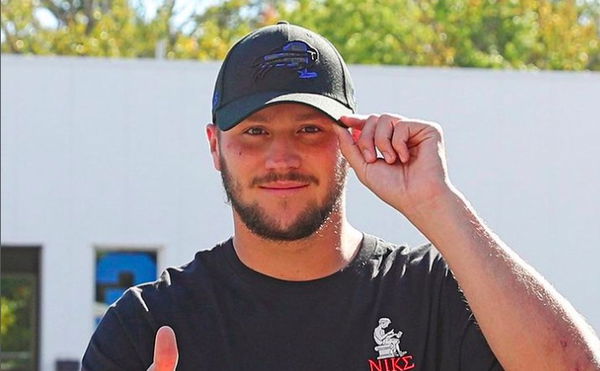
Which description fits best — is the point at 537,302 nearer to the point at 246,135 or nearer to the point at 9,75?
the point at 246,135

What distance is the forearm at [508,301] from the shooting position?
2604 millimetres

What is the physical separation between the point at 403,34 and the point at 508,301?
76.9 feet

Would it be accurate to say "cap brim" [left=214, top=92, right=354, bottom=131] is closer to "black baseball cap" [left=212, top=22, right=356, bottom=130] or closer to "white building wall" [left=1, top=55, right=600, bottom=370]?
"black baseball cap" [left=212, top=22, right=356, bottom=130]

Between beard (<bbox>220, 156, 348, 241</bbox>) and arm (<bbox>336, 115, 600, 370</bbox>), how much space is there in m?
0.07

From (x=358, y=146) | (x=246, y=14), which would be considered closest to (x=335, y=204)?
(x=358, y=146)

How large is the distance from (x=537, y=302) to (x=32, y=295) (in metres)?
13.5

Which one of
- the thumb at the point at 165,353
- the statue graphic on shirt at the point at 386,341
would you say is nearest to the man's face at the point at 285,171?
the statue graphic on shirt at the point at 386,341

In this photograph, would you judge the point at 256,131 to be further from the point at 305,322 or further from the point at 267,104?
the point at 305,322

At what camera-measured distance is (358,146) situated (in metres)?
2.88

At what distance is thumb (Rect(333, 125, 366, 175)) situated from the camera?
287cm

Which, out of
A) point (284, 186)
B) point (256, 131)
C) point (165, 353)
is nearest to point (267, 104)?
point (256, 131)

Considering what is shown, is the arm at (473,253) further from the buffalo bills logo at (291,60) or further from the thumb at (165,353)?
the thumb at (165,353)

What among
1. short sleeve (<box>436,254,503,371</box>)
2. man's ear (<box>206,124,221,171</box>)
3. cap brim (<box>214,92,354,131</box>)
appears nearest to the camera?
short sleeve (<box>436,254,503,371</box>)

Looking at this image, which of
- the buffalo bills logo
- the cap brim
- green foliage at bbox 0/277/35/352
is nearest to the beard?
the cap brim
